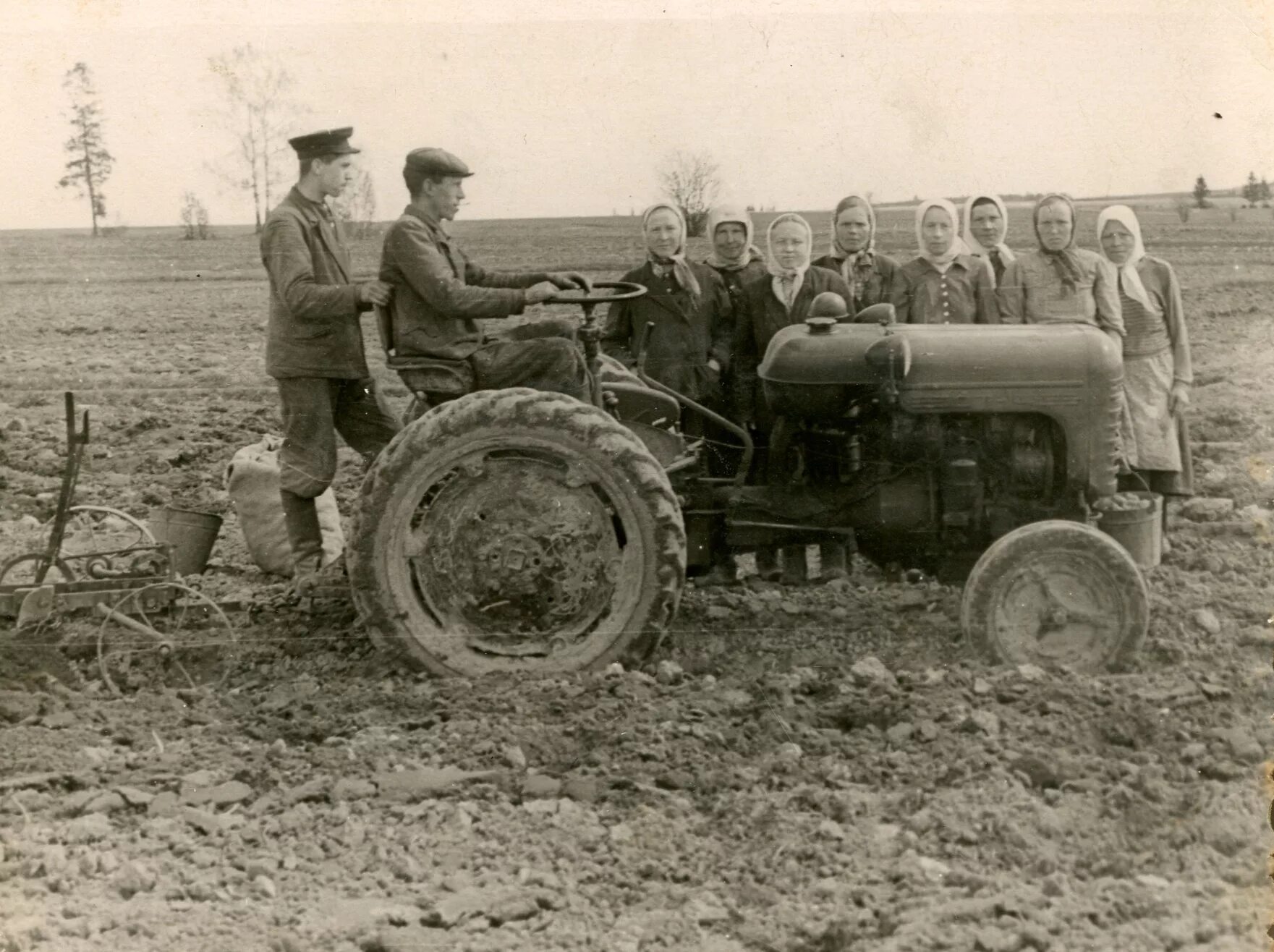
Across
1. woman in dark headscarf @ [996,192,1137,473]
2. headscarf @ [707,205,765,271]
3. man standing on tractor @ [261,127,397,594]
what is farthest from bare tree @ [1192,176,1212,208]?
man standing on tractor @ [261,127,397,594]

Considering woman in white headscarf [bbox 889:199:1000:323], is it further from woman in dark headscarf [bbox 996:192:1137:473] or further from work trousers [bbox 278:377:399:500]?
work trousers [bbox 278:377:399:500]

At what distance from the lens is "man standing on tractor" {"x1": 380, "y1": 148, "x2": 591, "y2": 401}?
189 inches

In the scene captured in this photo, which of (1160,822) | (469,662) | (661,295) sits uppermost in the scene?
(661,295)

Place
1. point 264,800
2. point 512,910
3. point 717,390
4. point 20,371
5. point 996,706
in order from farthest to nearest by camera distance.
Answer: point 20,371
point 717,390
point 996,706
point 264,800
point 512,910

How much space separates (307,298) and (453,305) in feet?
2.41

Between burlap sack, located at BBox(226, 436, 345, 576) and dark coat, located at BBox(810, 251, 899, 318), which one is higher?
dark coat, located at BBox(810, 251, 899, 318)

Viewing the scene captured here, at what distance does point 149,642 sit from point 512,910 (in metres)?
2.18

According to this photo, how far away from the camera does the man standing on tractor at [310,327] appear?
5.23 metres

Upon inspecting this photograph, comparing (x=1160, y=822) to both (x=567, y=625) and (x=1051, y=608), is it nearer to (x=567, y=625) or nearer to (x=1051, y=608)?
(x=1051, y=608)

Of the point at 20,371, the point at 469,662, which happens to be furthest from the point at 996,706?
the point at 20,371

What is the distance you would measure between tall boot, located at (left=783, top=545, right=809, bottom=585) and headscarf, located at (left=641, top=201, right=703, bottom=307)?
1325mm

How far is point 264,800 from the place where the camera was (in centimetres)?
409

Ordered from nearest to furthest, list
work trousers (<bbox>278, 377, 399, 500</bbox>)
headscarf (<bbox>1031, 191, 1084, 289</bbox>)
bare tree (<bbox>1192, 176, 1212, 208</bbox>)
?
work trousers (<bbox>278, 377, 399, 500</bbox>) → headscarf (<bbox>1031, 191, 1084, 289</bbox>) → bare tree (<bbox>1192, 176, 1212, 208</bbox>)

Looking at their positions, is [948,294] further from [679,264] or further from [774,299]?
[679,264]
